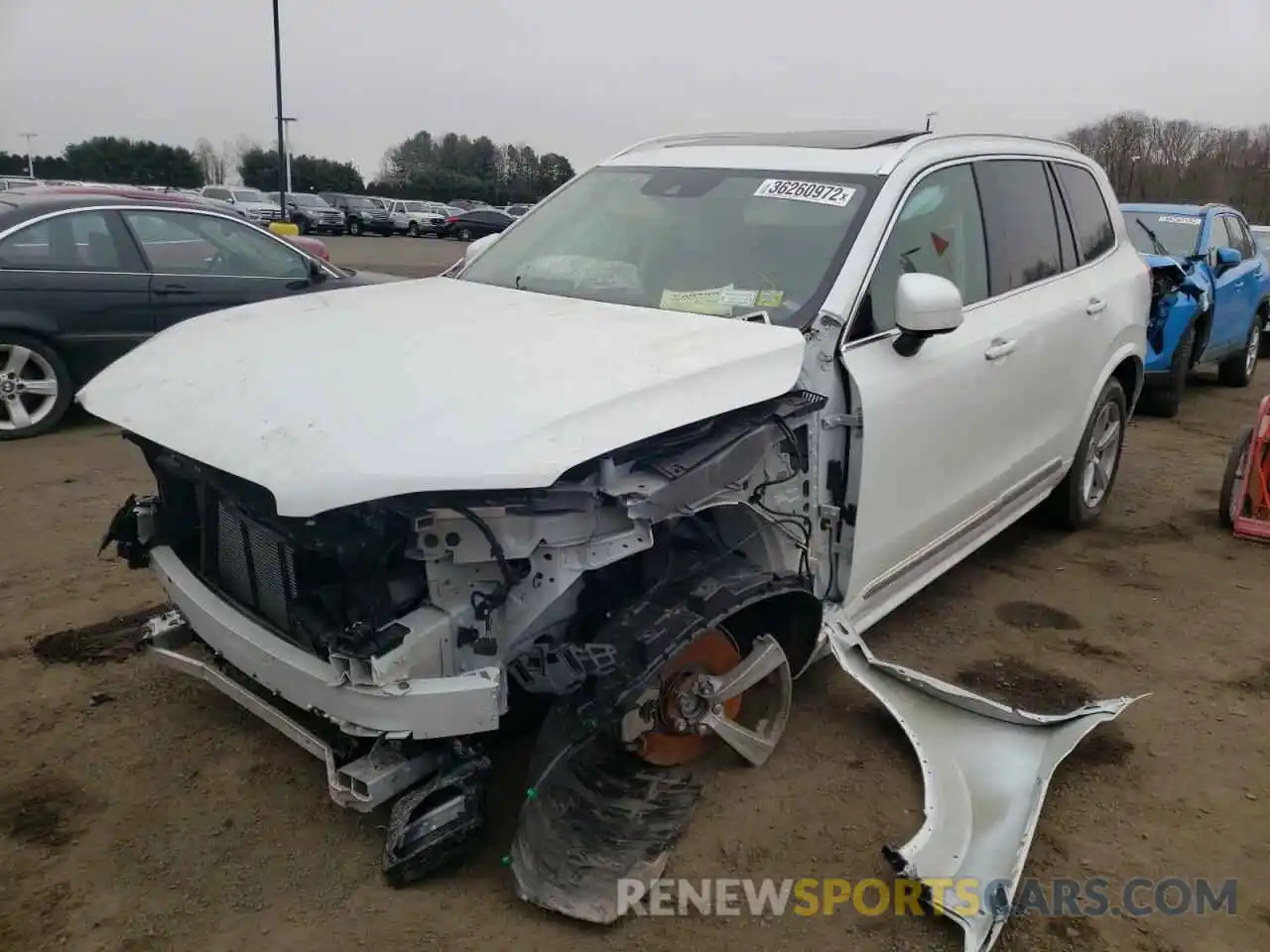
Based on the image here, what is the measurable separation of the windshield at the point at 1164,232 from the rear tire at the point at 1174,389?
2.99 ft

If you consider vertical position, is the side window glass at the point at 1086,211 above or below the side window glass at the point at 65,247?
above

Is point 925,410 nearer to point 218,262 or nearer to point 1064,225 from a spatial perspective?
point 1064,225

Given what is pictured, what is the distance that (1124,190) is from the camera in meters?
39.9

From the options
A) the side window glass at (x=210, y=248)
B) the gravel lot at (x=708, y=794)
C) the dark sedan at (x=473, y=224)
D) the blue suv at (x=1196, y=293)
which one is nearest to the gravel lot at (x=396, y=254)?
the dark sedan at (x=473, y=224)

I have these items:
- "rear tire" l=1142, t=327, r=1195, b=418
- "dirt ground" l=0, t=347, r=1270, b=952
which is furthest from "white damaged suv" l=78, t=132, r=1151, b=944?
"rear tire" l=1142, t=327, r=1195, b=418

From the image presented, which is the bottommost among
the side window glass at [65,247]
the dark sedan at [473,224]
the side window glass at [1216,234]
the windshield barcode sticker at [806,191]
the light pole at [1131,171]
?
the dark sedan at [473,224]

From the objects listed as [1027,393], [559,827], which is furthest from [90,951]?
[1027,393]

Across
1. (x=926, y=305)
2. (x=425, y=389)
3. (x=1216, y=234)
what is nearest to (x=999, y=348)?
(x=926, y=305)

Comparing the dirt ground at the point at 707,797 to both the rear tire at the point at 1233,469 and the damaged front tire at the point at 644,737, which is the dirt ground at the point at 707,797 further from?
the rear tire at the point at 1233,469

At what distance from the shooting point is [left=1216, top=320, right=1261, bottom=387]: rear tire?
10.5m

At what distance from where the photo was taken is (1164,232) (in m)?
Answer: 9.28

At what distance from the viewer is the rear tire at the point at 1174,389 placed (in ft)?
27.8

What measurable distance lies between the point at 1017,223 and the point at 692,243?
1.64 meters

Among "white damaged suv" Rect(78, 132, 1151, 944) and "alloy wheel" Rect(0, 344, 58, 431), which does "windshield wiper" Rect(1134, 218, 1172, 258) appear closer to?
"white damaged suv" Rect(78, 132, 1151, 944)
